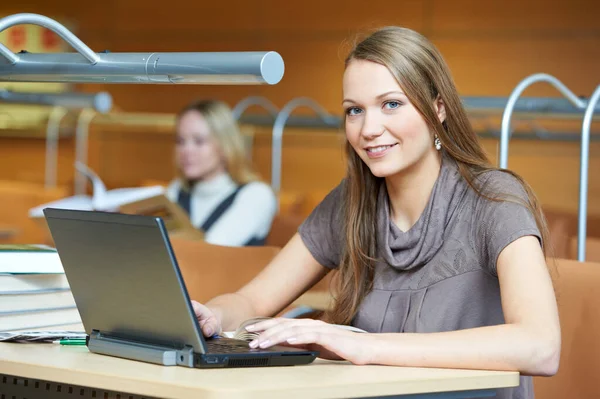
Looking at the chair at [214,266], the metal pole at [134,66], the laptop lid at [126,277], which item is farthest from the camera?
the chair at [214,266]

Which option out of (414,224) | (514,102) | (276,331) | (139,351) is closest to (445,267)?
(414,224)

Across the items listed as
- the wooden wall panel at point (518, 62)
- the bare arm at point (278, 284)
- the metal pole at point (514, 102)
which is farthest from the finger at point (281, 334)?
the wooden wall panel at point (518, 62)

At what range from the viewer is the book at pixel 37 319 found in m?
1.68

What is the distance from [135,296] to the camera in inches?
55.9

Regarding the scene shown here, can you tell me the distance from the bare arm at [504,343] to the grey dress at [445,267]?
0.19 metres

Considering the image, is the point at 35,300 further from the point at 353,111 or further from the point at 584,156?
the point at 584,156

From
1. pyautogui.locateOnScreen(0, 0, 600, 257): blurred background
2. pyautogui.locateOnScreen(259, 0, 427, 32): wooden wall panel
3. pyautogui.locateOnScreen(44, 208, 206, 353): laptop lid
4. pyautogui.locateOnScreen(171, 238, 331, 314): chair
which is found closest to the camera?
pyautogui.locateOnScreen(44, 208, 206, 353): laptop lid

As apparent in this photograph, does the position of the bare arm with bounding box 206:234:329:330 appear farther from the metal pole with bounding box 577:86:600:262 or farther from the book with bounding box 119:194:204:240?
the book with bounding box 119:194:204:240

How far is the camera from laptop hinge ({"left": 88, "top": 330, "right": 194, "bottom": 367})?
1.38 metres

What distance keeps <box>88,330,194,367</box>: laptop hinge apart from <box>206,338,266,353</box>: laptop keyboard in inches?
1.5

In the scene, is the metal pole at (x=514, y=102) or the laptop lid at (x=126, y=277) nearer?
the laptop lid at (x=126, y=277)

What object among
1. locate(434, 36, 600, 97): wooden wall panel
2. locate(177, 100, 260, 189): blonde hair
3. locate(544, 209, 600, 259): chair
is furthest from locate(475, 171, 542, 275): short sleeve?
locate(434, 36, 600, 97): wooden wall panel

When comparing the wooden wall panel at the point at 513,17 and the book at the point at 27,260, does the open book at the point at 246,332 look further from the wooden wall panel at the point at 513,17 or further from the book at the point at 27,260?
the wooden wall panel at the point at 513,17

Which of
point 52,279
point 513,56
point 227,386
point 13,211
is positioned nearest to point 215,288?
point 52,279
